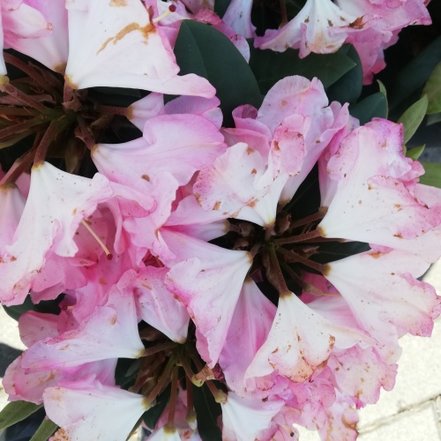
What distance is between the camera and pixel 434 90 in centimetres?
50

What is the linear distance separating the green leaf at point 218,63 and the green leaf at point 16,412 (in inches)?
9.7

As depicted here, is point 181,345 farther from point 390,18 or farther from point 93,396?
point 390,18

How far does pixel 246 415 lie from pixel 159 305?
90 millimetres

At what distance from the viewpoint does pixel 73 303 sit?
40 centimetres

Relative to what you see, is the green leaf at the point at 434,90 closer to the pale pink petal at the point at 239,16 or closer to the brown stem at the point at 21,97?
the pale pink petal at the point at 239,16

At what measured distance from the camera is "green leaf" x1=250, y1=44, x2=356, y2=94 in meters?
0.39

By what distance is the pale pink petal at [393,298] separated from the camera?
344mm

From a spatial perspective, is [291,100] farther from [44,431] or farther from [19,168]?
[44,431]

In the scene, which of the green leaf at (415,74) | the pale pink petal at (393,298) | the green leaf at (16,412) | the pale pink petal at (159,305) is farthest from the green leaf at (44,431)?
the green leaf at (415,74)

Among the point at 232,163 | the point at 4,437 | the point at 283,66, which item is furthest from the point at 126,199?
the point at 4,437

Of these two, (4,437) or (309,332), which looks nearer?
(309,332)

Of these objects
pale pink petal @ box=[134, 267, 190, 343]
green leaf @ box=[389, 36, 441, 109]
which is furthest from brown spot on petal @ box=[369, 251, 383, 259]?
green leaf @ box=[389, 36, 441, 109]

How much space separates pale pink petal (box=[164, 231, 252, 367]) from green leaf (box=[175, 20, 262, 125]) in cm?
8

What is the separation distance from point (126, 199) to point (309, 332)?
0.11m
